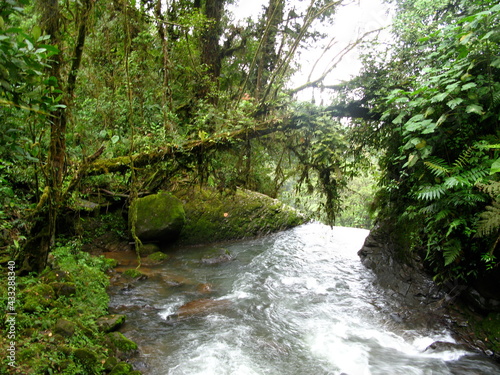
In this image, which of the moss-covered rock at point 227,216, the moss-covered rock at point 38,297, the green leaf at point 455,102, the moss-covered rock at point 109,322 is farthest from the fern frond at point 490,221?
the moss-covered rock at point 227,216

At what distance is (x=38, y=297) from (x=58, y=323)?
659 mm

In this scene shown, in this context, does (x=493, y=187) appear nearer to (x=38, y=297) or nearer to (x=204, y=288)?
(x=204, y=288)

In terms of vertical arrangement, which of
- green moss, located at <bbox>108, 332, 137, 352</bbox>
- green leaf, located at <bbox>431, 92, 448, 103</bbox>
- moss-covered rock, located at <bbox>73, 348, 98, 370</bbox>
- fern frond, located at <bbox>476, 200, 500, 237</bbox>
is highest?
green leaf, located at <bbox>431, 92, 448, 103</bbox>

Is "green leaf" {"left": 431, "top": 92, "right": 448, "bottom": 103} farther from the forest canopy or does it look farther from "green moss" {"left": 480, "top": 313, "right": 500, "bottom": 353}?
"green moss" {"left": 480, "top": 313, "right": 500, "bottom": 353}

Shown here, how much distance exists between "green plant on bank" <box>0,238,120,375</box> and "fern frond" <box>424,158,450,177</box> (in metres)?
5.37

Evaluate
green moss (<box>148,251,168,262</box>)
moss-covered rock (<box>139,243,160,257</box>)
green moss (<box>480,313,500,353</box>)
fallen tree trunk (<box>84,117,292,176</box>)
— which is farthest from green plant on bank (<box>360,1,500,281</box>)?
moss-covered rock (<box>139,243,160,257</box>)

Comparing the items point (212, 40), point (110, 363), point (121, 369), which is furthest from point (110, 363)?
point (212, 40)

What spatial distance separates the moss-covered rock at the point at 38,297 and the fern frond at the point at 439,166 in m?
6.10

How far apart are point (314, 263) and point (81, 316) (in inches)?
261

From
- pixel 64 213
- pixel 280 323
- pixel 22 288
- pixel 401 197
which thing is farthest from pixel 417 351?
pixel 64 213

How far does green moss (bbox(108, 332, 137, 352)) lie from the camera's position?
4238mm

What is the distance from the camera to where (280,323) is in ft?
18.6

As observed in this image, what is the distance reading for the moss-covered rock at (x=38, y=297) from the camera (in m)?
4.04

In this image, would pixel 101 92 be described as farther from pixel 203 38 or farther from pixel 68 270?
pixel 68 270
